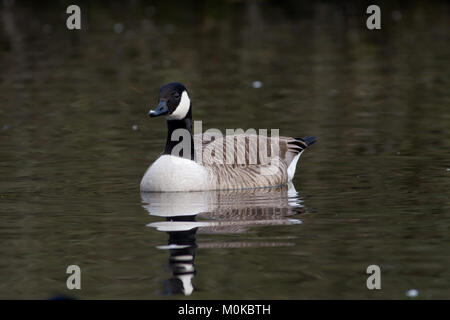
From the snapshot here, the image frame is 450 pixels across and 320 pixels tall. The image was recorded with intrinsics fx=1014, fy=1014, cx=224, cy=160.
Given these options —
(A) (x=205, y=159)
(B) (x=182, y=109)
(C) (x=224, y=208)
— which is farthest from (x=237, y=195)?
(B) (x=182, y=109)

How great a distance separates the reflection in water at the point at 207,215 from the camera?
934cm

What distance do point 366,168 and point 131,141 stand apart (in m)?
4.37

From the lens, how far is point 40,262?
9445 mm

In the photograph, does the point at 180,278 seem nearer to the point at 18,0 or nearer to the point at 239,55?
the point at 239,55

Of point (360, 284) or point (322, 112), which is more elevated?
point (322, 112)

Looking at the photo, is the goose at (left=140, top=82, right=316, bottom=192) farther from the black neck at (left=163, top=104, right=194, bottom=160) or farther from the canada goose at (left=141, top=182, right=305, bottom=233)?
the canada goose at (left=141, top=182, right=305, bottom=233)

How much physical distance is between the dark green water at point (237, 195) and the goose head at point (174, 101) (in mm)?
1136

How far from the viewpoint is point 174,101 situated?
1288 cm

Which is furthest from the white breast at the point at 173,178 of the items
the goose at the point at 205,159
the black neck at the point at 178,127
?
the black neck at the point at 178,127

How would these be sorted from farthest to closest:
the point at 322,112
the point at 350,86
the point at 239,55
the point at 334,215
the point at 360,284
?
the point at 239,55
the point at 350,86
the point at 322,112
the point at 334,215
the point at 360,284

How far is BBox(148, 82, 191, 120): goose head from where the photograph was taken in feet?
41.7

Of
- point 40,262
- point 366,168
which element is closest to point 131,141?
point 366,168

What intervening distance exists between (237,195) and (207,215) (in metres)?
1.45

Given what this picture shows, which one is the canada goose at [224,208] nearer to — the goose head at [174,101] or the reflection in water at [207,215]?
the reflection in water at [207,215]
